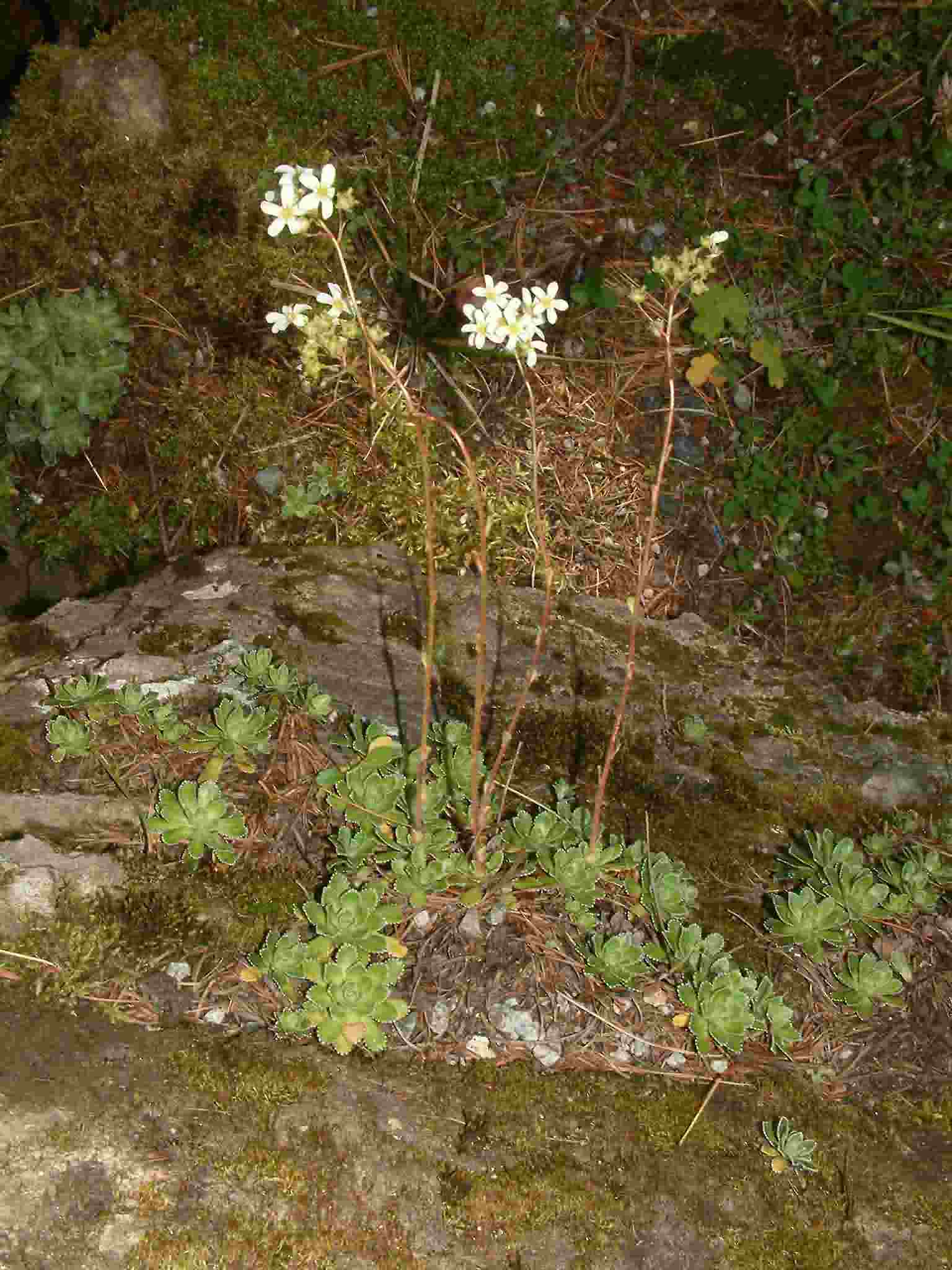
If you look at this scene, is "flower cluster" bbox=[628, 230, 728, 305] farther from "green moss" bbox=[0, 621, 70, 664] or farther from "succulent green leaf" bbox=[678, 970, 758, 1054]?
"green moss" bbox=[0, 621, 70, 664]

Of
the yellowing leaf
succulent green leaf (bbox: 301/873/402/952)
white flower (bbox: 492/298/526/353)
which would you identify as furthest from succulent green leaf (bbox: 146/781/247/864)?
the yellowing leaf

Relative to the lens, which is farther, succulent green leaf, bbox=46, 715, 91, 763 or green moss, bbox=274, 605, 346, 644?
green moss, bbox=274, 605, 346, 644

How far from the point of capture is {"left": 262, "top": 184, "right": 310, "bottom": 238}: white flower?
2.21 metres

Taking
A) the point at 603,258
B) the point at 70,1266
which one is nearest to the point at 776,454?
the point at 603,258

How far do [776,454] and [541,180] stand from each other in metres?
1.97

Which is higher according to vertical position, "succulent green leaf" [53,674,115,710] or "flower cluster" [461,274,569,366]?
"flower cluster" [461,274,569,366]

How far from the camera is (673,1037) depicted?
288 centimetres

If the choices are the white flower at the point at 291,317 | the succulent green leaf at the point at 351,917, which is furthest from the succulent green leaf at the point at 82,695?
the white flower at the point at 291,317

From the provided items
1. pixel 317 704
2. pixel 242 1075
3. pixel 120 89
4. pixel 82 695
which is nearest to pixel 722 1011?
pixel 242 1075

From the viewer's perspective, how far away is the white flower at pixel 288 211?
221 centimetres

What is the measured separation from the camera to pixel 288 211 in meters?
2.27

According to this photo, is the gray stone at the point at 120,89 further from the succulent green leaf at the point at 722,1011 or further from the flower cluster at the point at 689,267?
the succulent green leaf at the point at 722,1011

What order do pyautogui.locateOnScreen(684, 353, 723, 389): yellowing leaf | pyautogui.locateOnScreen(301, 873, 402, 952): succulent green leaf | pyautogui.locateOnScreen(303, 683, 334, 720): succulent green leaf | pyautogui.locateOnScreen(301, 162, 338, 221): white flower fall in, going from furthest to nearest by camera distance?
pyautogui.locateOnScreen(684, 353, 723, 389): yellowing leaf
pyautogui.locateOnScreen(303, 683, 334, 720): succulent green leaf
pyautogui.locateOnScreen(301, 873, 402, 952): succulent green leaf
pyautogui.locateOnScreen(301, 162, 338, 221): white flower

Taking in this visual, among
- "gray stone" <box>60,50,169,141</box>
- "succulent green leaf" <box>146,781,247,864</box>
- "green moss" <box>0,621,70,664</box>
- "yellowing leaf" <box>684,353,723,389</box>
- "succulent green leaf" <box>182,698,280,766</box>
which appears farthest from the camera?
"yellowing leaf" <box>684,353,723,389</box>
